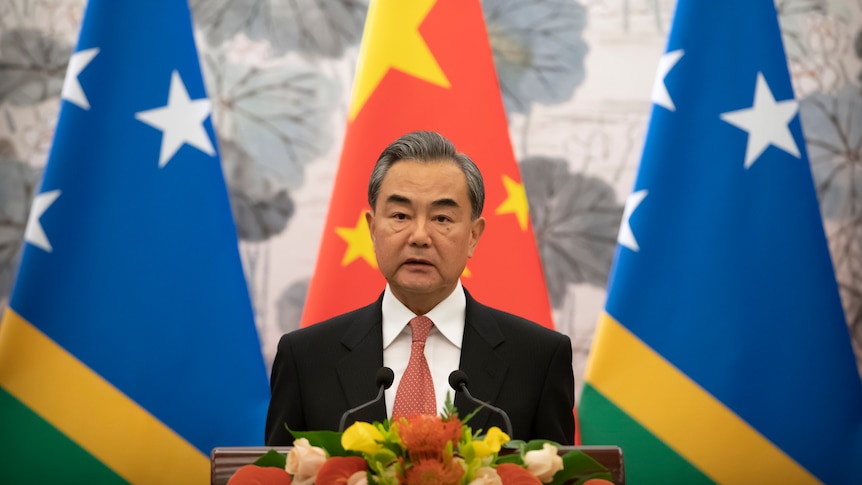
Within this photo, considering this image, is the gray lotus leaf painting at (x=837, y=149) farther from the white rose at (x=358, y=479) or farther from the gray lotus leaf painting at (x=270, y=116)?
the white rose at (x=358, y=479)

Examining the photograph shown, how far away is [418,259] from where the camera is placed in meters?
1.81

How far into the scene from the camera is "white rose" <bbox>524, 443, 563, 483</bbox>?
3.60ft

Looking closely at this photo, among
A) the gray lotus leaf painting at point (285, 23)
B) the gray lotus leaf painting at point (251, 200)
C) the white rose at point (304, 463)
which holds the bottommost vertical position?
the white rose at point (304, 463)

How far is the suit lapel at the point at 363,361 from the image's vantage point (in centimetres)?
176

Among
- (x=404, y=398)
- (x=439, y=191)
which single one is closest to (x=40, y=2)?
(x=439, y=191)

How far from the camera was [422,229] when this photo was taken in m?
1.81

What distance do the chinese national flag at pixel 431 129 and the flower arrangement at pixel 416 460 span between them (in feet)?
5.24

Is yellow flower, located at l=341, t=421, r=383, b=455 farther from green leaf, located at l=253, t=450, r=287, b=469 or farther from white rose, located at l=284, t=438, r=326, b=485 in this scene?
green leaf, located at l=253, t=450, r=287, b=469

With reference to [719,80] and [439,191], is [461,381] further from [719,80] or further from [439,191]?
[719,80]

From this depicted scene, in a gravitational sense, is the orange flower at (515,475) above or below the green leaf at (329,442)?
below

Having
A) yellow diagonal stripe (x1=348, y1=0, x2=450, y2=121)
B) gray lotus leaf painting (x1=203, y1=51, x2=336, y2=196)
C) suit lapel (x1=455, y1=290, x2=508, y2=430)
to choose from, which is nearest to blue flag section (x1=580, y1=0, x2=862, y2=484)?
yellow diagonal stripe (x1=348, y1=0, x2=450, y2=121)

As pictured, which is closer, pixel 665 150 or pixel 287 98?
pixel 665 150

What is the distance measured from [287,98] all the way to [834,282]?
194 cm

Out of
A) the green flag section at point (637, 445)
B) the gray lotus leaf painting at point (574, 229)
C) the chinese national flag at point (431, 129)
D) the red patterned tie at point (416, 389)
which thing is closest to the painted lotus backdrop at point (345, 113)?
the gray lotus leaf painting at point (574, 229)
